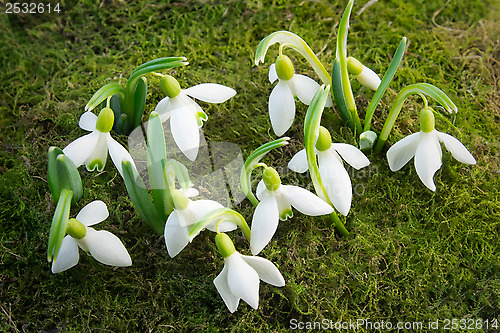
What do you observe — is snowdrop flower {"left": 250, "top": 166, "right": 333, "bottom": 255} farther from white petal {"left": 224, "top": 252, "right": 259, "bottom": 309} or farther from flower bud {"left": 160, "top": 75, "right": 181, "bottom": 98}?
flower bud {"left": 160, "top": 75, "right": 181, "bottom": 98}

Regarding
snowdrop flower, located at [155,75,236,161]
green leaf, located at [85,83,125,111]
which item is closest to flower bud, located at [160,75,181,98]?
snowdrop flower, located at [155,75,236,161]

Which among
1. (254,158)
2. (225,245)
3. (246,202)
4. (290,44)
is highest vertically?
(290,44)

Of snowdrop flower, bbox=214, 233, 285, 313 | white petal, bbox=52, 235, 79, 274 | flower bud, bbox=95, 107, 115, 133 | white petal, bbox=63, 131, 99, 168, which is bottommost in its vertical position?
white petal, bbox=52, 235, 79, 274

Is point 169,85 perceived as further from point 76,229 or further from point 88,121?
point 76,229

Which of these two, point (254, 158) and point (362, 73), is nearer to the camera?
point (254, 158)

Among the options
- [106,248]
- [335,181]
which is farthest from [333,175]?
[106,248]
